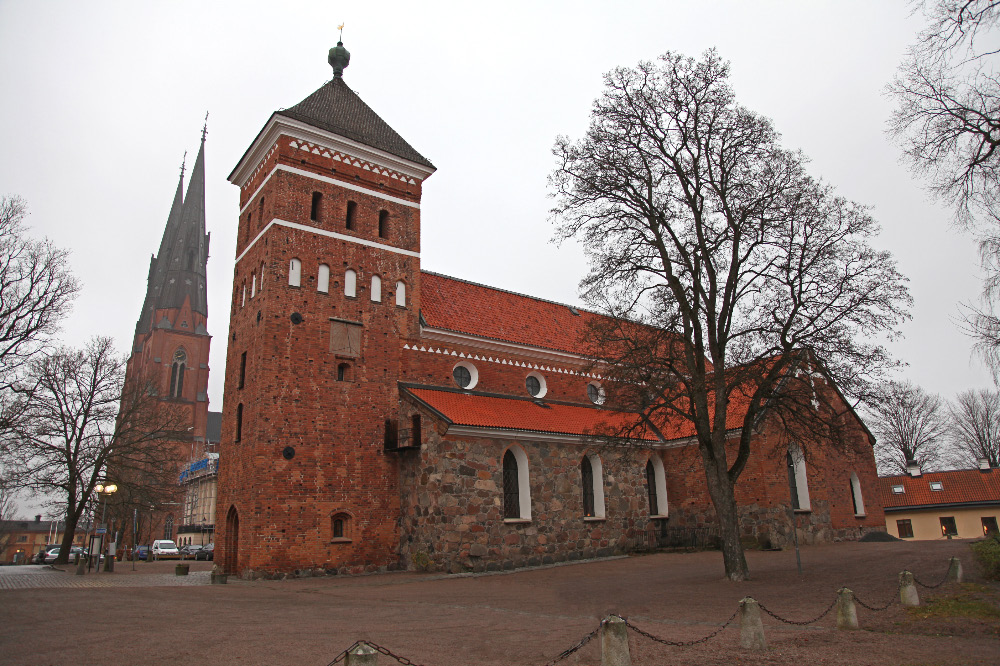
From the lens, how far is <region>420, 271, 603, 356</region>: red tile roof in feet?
82.6

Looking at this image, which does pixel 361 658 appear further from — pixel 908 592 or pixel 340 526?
pixel 340 526

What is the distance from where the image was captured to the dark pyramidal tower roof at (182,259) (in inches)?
2768

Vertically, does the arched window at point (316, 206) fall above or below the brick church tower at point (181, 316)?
below

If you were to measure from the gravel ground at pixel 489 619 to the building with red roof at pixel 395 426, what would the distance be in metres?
2.17

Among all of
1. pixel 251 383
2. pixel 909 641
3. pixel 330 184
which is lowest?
pixel 909 641

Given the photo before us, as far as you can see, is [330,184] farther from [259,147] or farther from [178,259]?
[178,259]

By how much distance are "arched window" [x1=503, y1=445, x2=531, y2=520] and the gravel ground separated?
9.75 ft

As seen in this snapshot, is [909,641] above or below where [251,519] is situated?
below

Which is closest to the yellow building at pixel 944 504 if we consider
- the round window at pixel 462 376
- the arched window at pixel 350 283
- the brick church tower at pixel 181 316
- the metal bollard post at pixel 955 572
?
the round window at pixel 462 376

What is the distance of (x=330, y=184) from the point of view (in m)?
22.7

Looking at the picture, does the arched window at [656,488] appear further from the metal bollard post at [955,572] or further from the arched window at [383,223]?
the arched window at [383,223]

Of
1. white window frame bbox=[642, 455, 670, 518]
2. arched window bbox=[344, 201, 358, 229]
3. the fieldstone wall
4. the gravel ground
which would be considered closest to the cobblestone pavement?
the gravel ground

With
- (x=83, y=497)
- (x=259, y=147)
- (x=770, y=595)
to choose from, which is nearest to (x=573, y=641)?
(x=770, y=595)

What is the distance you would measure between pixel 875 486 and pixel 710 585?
16.7 metres
